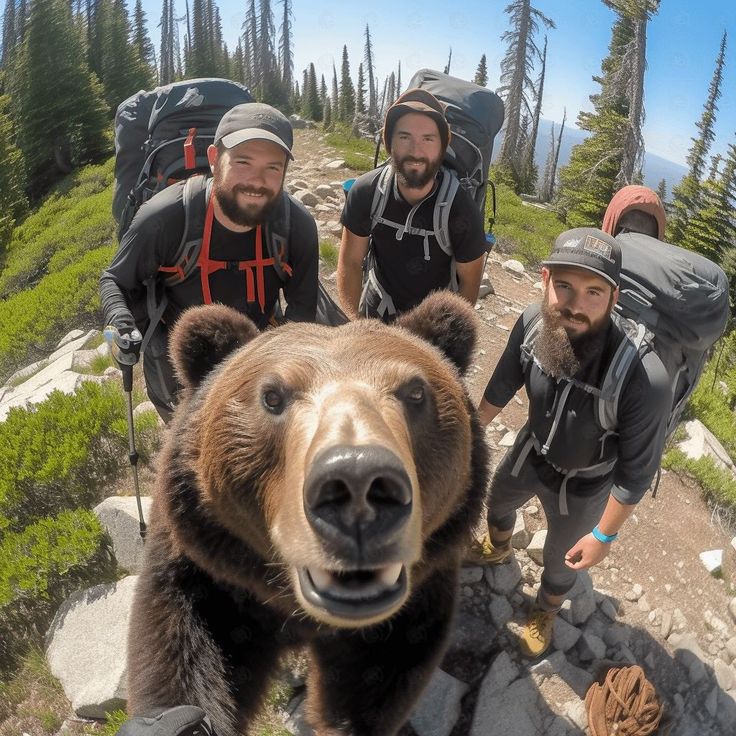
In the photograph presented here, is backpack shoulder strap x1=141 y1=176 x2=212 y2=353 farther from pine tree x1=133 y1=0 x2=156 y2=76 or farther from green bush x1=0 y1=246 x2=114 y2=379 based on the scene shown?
pine tree x1=133 y1=0 x2=156 y2=76

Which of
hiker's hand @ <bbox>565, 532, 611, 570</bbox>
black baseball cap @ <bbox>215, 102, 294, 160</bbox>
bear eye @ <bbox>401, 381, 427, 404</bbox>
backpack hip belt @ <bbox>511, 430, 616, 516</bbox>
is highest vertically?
black baseball cap @ <bbox>215, 102, 294, 160</bbox>

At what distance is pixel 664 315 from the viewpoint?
2.98 metres

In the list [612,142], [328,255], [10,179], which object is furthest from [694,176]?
[10,179]

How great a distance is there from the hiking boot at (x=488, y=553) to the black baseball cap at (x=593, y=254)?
2.35 meters

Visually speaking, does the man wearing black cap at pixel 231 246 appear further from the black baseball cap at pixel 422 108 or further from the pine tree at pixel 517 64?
the pine tree at pixel 517 64

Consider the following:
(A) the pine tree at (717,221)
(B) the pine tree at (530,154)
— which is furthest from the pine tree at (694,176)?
(B) the pine tree at (530,154)

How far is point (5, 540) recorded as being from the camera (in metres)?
4.27

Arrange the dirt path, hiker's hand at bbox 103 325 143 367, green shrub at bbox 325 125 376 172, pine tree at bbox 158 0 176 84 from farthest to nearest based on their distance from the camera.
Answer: pine tree at bbox 158 0 176 84 < green shrub at bbox 325 125 376 172 < the dirt path < hiker's hand at bbox 103 325 143 367

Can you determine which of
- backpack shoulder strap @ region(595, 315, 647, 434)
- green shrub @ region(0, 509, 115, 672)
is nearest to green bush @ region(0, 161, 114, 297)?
green shrub @ region(0, 509, 115, 672)

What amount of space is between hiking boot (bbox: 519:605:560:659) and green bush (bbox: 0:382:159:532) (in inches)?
140

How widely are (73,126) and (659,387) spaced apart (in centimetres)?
3697

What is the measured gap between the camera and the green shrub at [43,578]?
12.6 ft

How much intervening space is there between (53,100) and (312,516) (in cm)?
3763

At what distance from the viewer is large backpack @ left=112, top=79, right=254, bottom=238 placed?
12.9 ft
